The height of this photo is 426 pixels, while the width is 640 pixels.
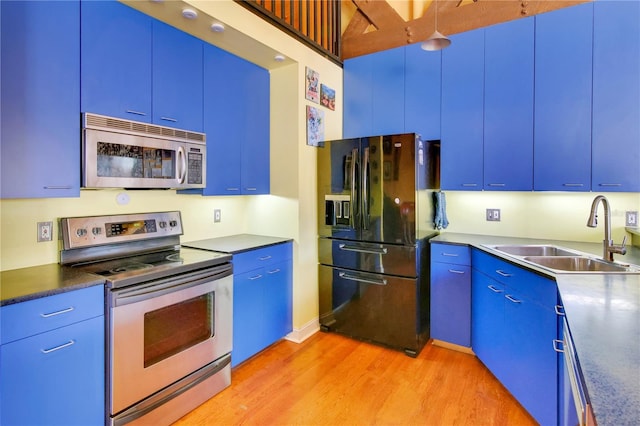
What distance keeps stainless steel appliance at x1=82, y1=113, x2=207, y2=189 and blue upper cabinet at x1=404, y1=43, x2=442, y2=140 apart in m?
1.89

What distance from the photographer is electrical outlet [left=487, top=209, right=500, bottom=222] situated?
10.1 feet

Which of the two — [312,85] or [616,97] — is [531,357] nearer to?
[616,97]

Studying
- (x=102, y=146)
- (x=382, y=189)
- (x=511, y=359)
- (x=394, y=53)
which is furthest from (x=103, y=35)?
(x=511, y=359)

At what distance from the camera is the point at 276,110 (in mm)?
3113

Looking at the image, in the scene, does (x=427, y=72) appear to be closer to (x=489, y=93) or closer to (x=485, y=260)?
(x=489, y=93)

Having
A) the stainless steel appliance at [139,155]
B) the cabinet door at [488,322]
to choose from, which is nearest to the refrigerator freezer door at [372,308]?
the cabinet door at [488,322]

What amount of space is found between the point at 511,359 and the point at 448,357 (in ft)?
2.28

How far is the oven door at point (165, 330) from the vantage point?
1.74 meters

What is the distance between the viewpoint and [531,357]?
1.98 m

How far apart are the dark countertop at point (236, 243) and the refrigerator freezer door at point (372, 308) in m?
0.64

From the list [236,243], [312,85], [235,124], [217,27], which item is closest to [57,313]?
[236,243]

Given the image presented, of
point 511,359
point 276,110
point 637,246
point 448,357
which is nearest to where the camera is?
point 511,359

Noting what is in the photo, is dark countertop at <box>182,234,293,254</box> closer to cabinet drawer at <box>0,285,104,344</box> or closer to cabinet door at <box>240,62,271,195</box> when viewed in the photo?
cabinet door at <box>240,62,271,195</box>

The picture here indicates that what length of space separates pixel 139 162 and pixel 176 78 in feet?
2.10
